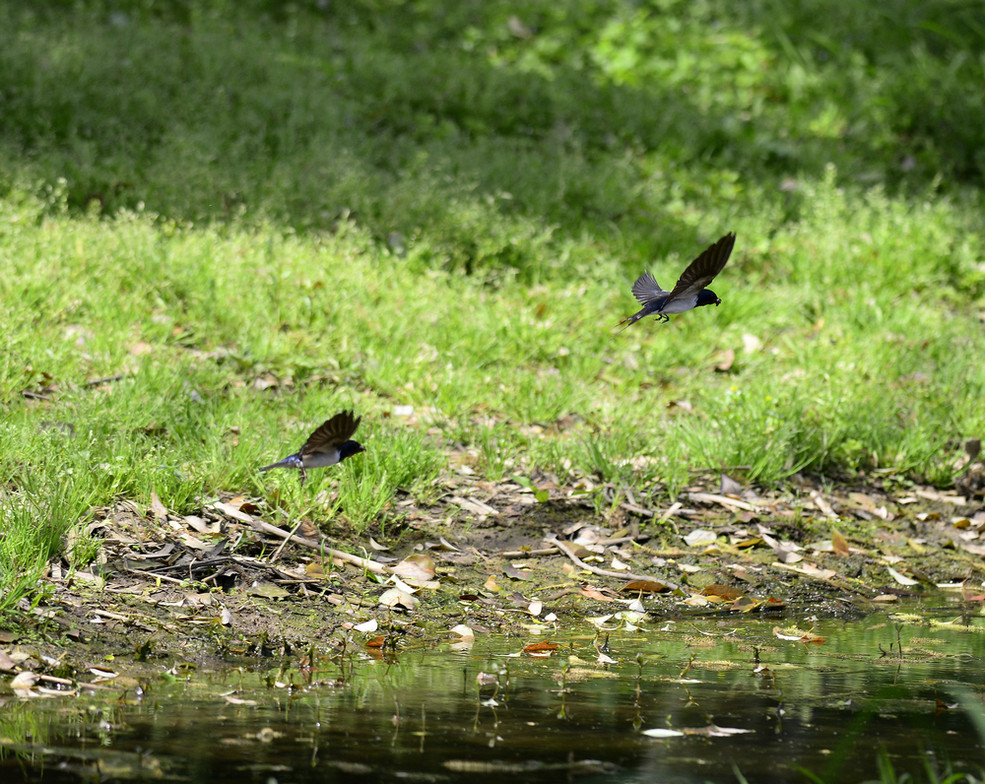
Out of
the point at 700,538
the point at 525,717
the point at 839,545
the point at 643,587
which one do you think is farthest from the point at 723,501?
the point at 525,717

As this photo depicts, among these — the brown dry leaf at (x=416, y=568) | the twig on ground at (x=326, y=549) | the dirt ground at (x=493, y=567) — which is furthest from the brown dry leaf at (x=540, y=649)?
the twig on ground at (x=326, y=549)

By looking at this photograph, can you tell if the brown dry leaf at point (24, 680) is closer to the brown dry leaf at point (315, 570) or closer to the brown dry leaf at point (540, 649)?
the brown dry leaf at point (315, 570)

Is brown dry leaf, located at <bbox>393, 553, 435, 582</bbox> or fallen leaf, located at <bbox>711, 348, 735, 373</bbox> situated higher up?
fallen leaf, located at <bbox>711, 348, 735, 373</bbox>

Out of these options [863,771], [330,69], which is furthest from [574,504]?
[330,69]

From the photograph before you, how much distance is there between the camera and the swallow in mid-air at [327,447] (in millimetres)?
3594

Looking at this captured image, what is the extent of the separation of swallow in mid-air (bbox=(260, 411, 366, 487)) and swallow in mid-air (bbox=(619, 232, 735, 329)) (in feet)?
3.31

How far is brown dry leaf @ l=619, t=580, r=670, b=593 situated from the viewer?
14.3 ft

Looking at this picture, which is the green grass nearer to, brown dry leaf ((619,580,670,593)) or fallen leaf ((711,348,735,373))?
fallen leaf ((711,348,735,373))

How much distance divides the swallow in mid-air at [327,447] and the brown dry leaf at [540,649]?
0.89 meters

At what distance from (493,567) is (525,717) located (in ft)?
4.90

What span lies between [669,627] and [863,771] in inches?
55.9

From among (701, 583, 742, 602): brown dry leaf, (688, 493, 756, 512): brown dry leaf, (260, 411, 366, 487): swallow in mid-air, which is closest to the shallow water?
(701, 583, 742, 602): brown dry leaf

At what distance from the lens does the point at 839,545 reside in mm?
4898

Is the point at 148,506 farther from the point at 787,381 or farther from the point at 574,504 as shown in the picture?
the point at 787,381
